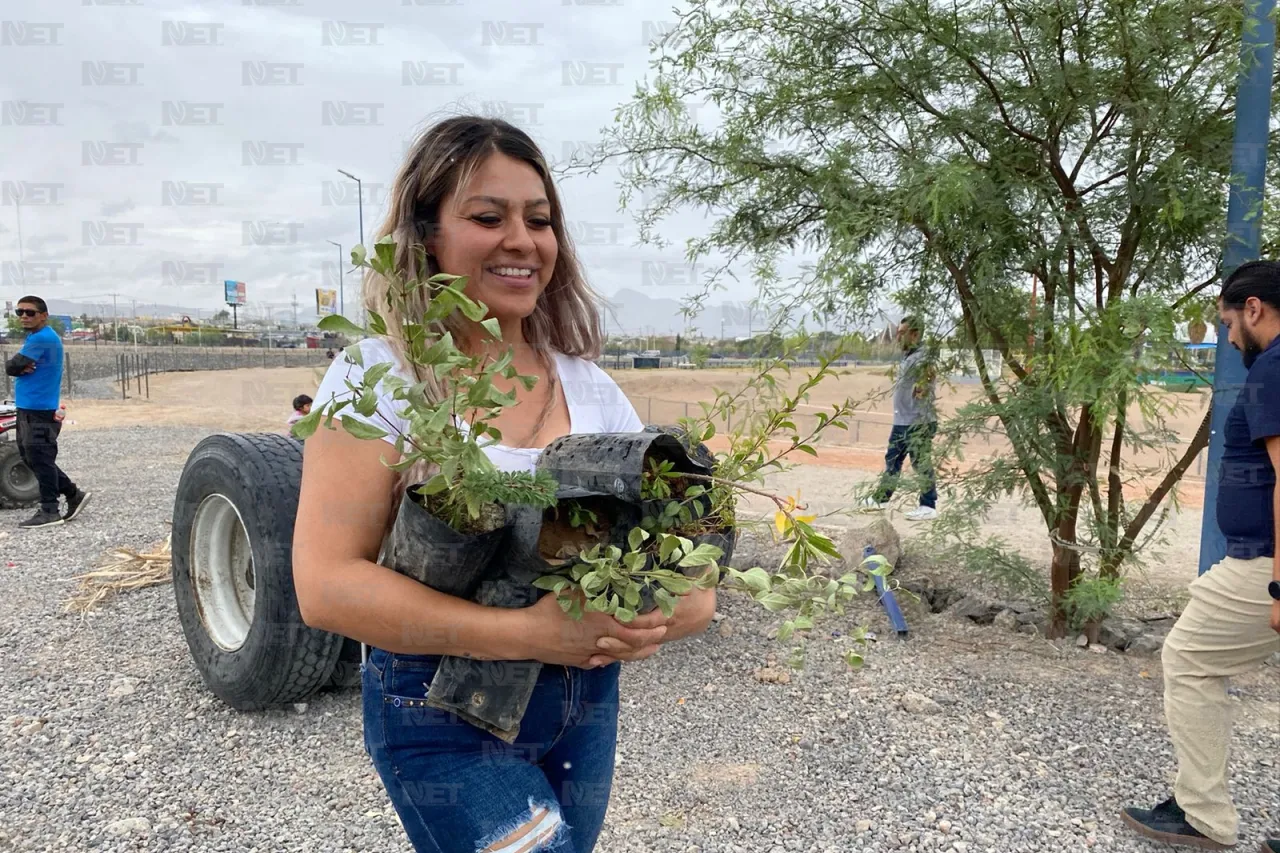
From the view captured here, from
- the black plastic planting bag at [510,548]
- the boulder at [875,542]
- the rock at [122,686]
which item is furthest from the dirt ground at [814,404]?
the rock at [122,686]

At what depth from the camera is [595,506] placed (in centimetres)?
114

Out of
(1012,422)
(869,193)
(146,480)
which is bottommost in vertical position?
(146,480)

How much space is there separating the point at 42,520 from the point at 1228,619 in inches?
321

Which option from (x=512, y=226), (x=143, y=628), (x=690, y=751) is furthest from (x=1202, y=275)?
(x=143, y=628)

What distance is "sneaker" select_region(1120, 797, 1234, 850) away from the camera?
263cm

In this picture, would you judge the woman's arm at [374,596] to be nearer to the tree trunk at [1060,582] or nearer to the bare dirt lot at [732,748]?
the bare dirt lot at [732,748]

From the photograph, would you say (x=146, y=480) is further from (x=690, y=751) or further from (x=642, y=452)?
(x=642, y=452)

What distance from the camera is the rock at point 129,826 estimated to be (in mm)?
2643

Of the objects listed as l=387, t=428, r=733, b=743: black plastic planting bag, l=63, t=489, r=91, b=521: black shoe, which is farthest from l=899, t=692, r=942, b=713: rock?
l=63, t=489, r=91, b=521: black shoe

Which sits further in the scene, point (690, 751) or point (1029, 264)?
point (1029, 264)

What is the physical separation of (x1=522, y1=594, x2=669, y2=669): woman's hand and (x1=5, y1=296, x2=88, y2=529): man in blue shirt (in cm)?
724

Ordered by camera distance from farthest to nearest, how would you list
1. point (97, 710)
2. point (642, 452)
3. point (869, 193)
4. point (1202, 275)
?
point (869, 193)
point (1202, 275)
point (97, 710)
point (642, 452)

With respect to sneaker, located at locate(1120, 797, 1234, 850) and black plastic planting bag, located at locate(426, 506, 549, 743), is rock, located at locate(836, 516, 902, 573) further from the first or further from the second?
black plastic planting bag, located at locate(426, 506, 549, 743)

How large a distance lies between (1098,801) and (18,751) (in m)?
4.02
